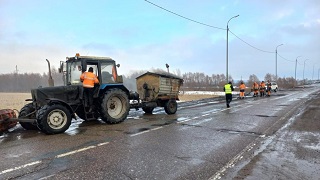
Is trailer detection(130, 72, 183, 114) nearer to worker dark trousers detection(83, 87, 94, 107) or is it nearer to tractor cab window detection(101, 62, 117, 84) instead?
tractor cab window detection(101, 62, 117, 84)

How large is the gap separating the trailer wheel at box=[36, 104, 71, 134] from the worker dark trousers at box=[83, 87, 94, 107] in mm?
1011

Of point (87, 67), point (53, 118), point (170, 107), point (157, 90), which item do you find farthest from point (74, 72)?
point (170, 107)

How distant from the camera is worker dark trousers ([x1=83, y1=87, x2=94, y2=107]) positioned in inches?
385

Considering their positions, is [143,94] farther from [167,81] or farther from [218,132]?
[218,132]

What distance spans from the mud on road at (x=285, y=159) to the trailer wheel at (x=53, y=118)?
531cm

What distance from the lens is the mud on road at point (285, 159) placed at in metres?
5.02

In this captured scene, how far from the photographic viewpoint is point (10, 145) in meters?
7.12

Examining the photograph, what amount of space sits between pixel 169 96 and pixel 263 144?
692cm

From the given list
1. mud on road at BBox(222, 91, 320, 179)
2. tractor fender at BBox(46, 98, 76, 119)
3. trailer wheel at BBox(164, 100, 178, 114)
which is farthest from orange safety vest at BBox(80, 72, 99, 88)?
mud on road at BBox(222, 91, 320, 179)

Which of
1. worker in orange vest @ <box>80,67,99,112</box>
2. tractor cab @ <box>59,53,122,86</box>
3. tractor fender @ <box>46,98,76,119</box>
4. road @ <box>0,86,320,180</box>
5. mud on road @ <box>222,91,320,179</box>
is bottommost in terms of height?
mud on road @ <box>222,91,320,179</box>

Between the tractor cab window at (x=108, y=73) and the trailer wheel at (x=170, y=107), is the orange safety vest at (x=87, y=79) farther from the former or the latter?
the trailer wheel at (x=170, y=107)

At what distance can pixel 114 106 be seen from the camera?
35.4 ft

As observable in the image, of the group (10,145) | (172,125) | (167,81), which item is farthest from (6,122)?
(167,81)

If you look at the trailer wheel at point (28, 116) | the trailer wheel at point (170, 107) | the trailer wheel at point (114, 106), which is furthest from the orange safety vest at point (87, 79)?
the trailer wheel at point (170, 107)
